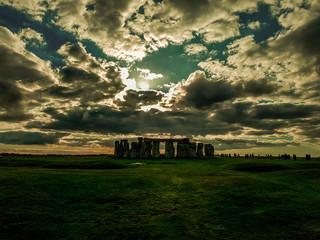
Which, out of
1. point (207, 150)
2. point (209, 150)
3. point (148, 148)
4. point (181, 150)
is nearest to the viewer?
point (148, 148)

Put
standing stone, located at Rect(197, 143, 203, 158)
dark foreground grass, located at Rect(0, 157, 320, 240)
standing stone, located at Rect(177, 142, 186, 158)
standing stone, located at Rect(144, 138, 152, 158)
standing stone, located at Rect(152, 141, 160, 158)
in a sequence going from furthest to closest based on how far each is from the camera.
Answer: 1. standing stone, located at Rect(197, 143, 203, 158)
2. standing stone, located at Rect(177, 142, 186, 158)
3. standing stone, located at Rect(144, 138, 152, 158)
4. standing stone, located at Rect(152, 141, 160, 158)
5. dark foreground grass, located at Rect(0, 157, 320, 240)

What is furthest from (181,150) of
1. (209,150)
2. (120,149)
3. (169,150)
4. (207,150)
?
(120,149)

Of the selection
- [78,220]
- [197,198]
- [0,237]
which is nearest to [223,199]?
[197,198]

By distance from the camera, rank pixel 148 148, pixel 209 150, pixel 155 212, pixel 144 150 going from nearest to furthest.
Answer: pixel 155 212 → pixel 144 150 → pixel 148 148 → pixel 209 150

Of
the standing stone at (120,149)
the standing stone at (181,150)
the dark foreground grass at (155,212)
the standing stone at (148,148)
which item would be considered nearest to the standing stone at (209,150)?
the standing stone at (181,150)

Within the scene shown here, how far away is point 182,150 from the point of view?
5378 cm

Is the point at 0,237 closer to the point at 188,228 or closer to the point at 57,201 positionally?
the point at 57,201

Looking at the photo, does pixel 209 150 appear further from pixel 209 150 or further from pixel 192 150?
pixel 192 150

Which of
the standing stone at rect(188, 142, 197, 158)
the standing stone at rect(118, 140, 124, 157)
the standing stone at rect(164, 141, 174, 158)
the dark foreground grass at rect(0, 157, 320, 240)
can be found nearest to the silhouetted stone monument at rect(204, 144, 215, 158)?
→ the standing stone at rect(188, 142, 197, 158)

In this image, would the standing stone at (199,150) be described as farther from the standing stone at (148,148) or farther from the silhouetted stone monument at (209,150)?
the standing stone at (148,148)

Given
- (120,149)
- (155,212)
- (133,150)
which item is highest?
(120,149)

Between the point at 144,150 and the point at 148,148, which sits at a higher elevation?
the point at 148,148

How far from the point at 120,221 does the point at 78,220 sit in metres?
1.25

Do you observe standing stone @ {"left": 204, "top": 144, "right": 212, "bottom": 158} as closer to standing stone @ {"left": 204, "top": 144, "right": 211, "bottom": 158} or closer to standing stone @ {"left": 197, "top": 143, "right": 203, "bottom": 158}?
standing stone @ {"left": 204, "top": 144, "right": 211, "bottom": 158}
